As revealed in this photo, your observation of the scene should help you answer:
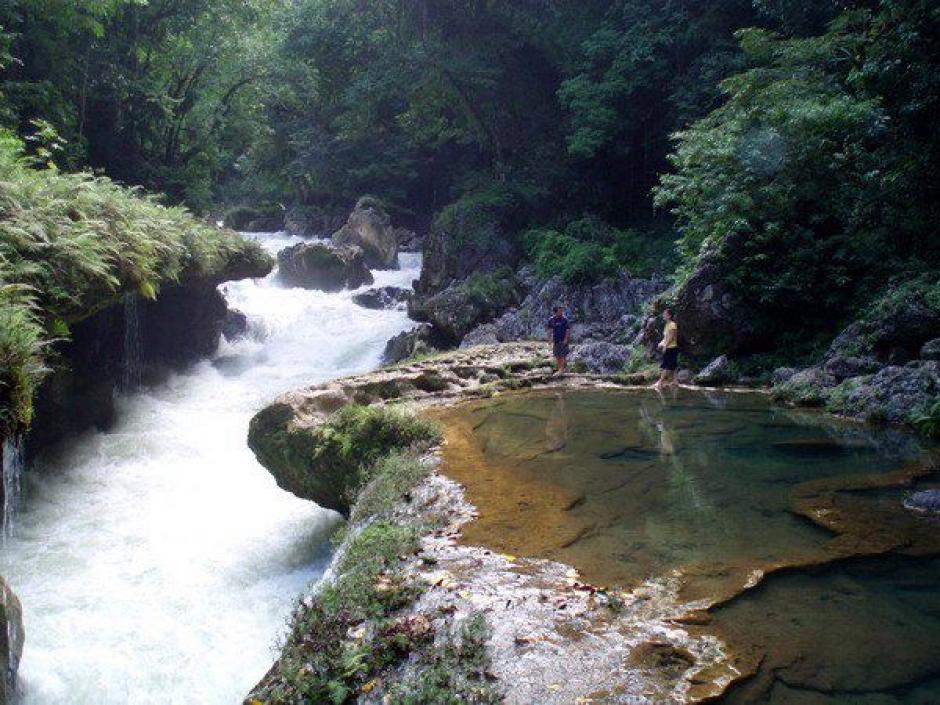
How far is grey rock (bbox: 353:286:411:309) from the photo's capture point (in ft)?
92.8

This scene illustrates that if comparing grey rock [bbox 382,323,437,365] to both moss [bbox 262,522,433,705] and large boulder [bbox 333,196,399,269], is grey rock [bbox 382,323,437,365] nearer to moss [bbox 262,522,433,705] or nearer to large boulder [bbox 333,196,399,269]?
large boulder [bbox 333,196,399,269]

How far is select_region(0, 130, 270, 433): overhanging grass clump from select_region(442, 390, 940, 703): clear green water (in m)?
4.58

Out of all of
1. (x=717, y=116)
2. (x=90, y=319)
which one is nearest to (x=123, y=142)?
(x=90, y=319)

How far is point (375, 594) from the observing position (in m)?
5.25

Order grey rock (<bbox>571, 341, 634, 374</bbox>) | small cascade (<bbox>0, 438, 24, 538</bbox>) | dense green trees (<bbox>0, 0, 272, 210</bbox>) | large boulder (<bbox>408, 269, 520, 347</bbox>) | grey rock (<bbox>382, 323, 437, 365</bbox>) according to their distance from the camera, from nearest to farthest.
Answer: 1. small cascade (<bbox>0, 438, 24, 538</bbox>)
2. dense green trees (<bbox>0, 0, 272, 210</bbox>)
3. grey rock (<bbox>571, 341, 634, 374</bbox>)
4. grey rock (<bbox>382, 323, 437, 365</bbox>)
5. large boulder (<bbox>408, 269, 520, 347</bbox>)

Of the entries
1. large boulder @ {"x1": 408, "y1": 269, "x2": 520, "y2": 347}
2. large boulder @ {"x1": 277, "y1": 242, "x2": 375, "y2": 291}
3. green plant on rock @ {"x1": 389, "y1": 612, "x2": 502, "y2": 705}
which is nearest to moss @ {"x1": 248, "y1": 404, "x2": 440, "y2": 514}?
green plant on rock @ {"x1": 389, "y1": 612, "x2": 502, "y2": 705}

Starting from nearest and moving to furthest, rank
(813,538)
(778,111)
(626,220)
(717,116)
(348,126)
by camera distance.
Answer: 1. (813,538)
2. (778,111)
3. (717,116)
4. (626,220)
5. (348,126)

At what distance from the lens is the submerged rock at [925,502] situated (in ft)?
20.6

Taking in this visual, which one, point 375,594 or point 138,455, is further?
point 138,455

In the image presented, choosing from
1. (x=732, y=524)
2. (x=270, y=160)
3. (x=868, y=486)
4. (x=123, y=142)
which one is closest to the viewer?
(x=732, y=524)

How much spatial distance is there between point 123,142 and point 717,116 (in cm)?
1700

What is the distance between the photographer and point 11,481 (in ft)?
36.6

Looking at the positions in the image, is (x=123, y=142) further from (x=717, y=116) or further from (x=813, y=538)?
(x=813, y=538)

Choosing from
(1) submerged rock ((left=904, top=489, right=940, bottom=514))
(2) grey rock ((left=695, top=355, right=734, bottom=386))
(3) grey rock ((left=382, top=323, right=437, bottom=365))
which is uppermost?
(1) submerged rock ((left=904, top=489, right=940, bottom=514))
